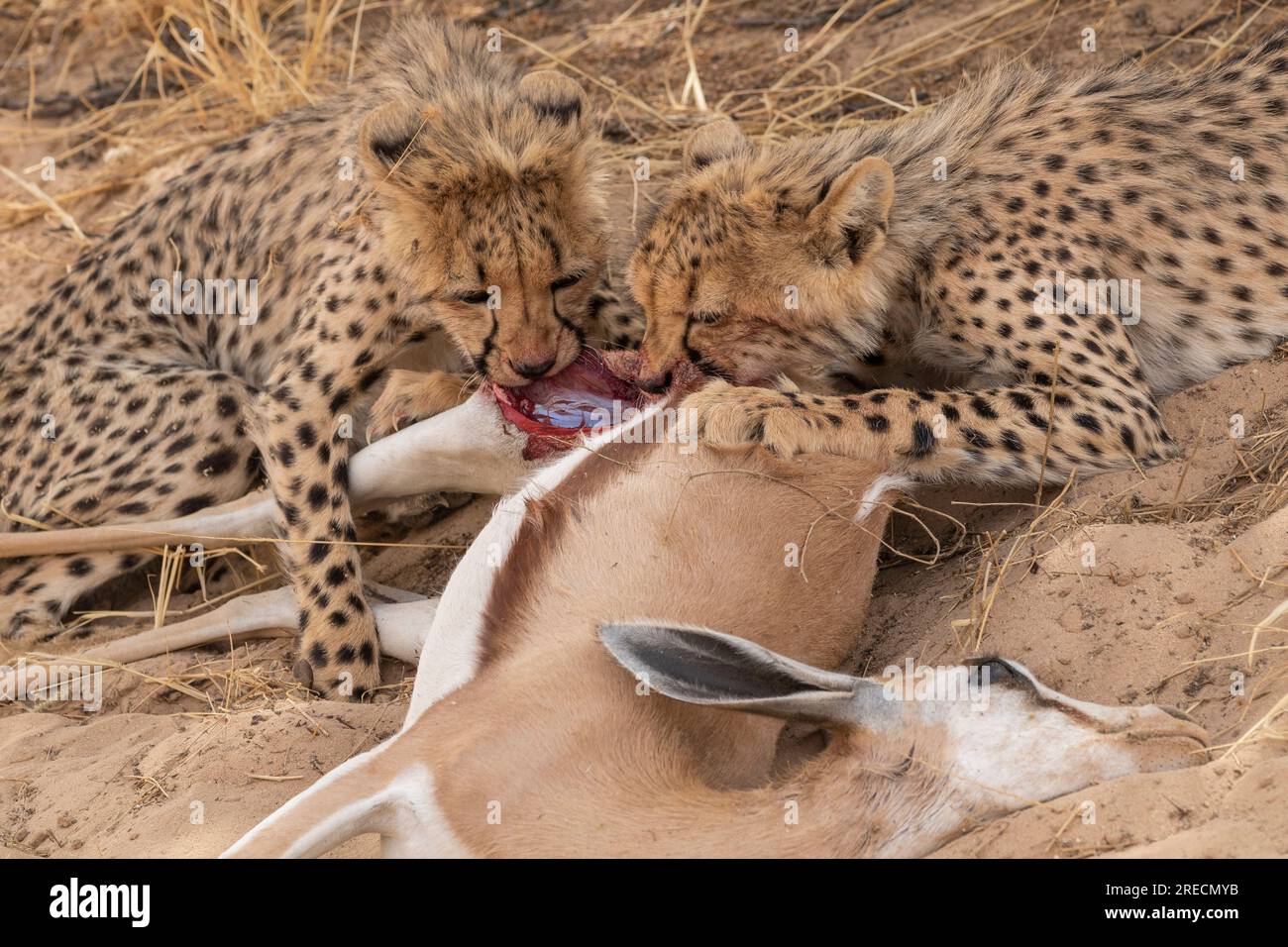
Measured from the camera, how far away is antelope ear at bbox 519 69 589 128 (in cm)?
413

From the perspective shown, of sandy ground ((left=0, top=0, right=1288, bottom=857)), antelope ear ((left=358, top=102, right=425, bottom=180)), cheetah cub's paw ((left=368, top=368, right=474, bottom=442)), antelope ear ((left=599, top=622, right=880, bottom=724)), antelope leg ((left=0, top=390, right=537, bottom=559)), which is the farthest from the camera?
cheetah cub's paw ((left=368, top=368, right=474, bottom=442))

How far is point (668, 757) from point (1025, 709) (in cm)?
65

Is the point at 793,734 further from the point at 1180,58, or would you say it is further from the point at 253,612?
the point at 1180,58

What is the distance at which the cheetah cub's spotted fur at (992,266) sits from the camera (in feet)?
12.0

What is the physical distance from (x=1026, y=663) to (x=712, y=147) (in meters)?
1.86

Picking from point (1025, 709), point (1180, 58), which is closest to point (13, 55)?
point (1180, 58)

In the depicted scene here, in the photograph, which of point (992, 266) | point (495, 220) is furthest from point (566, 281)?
point (992, 266)

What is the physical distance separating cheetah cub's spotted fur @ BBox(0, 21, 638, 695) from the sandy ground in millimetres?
338

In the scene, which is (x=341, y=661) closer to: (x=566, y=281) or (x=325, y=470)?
(x=325, y=470)

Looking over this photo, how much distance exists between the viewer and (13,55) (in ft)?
24.1

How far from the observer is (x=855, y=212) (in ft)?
12.4

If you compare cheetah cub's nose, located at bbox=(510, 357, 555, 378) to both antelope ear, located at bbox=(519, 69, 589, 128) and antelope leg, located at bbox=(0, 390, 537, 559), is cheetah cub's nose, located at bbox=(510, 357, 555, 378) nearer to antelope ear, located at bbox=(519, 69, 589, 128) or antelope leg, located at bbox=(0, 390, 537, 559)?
antelope leg, located at bbox=(0, 390, 537, 559)

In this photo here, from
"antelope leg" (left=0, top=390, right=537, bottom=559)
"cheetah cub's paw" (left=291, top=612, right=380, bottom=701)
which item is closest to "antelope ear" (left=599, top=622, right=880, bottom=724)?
"antelope leg" (left=0, top=390, right=537, bottom=559)

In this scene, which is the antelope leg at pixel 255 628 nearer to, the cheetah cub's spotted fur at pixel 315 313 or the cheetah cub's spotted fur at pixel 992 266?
the cheetah cub's spotted fur at pixel 315 313
